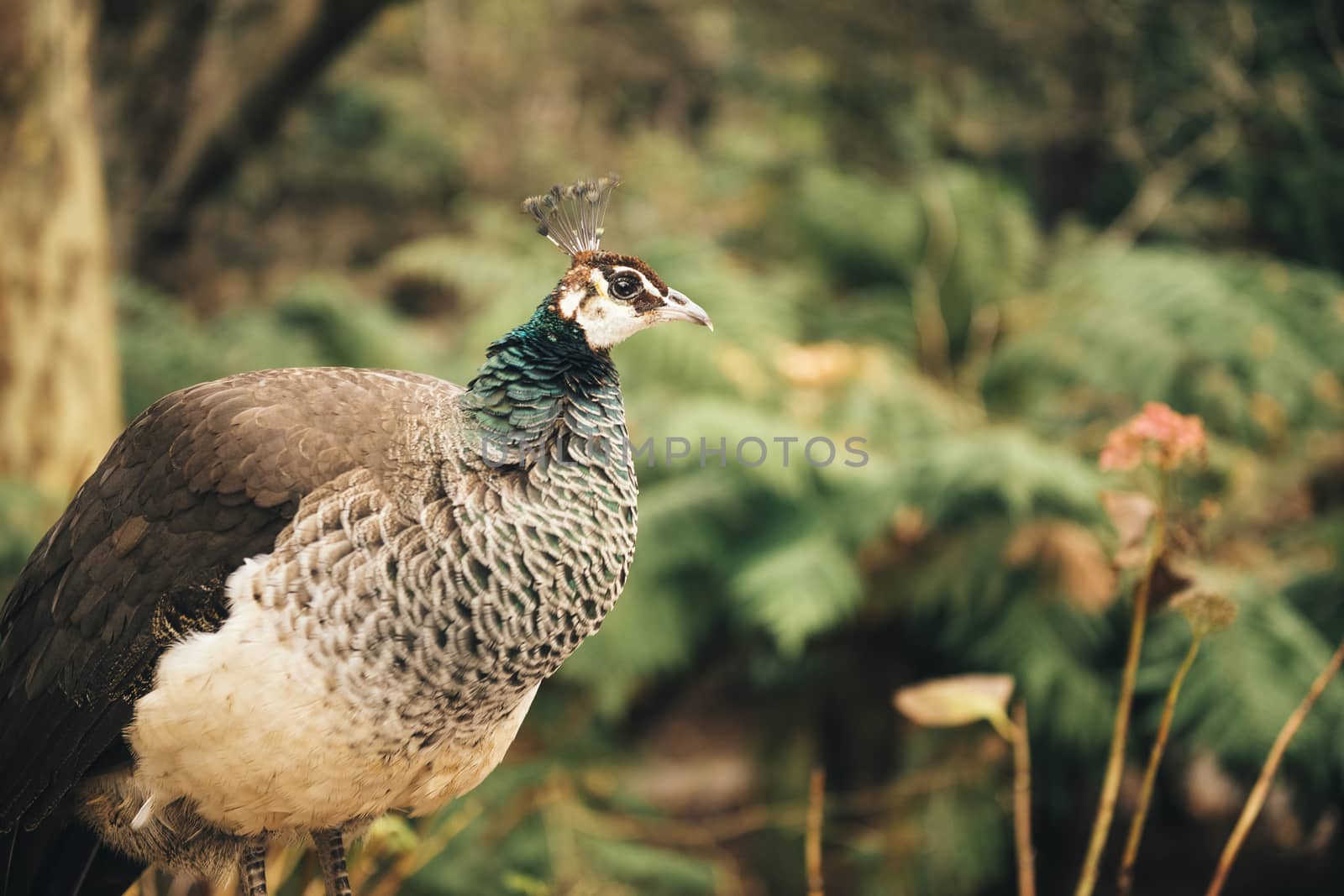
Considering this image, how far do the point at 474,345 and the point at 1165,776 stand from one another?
230cm

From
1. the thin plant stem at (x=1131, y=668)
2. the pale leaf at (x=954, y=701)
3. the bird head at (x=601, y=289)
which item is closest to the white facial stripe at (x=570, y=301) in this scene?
the bird head at (x=601, y=289)

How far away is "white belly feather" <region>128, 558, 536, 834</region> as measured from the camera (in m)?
1.34

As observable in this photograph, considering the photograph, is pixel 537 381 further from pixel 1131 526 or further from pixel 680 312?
pixel 1131 526

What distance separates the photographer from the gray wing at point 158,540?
1.43 meters

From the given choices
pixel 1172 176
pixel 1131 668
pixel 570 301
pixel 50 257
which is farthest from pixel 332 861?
pixel 1172 176

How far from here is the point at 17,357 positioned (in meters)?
2.75

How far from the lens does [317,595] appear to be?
4.46 feet

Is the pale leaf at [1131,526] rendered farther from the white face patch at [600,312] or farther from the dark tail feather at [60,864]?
the dark tail feather at [60,864]

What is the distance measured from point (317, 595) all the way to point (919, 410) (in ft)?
6.96

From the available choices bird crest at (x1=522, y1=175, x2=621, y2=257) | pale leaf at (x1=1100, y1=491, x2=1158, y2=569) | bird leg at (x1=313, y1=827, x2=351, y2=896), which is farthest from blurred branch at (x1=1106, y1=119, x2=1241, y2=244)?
bird leg at (x1=313, y1=827, x2=351, y2=896)

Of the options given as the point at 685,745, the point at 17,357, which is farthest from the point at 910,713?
the point at 685,745

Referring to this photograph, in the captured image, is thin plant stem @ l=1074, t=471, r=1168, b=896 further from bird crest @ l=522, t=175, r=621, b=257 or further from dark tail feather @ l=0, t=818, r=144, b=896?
dark tail feather @ l=0, t=818, r=144, b=896

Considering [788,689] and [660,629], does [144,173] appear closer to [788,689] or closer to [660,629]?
[660,629]

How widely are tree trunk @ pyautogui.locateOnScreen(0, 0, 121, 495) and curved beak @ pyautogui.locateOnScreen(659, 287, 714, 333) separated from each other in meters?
1.89
